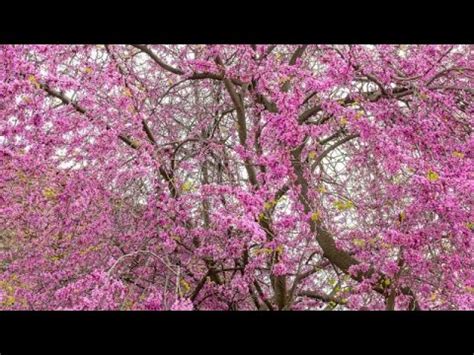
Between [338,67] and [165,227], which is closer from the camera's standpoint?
[338,67]

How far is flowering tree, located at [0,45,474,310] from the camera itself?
15.6 feet

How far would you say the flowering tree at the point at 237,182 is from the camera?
4.77 meters

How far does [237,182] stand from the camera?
6418 millimetres

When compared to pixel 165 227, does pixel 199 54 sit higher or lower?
higher

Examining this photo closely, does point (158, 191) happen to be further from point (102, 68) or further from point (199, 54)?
point (199, 54)

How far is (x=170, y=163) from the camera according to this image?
20.4 ft
